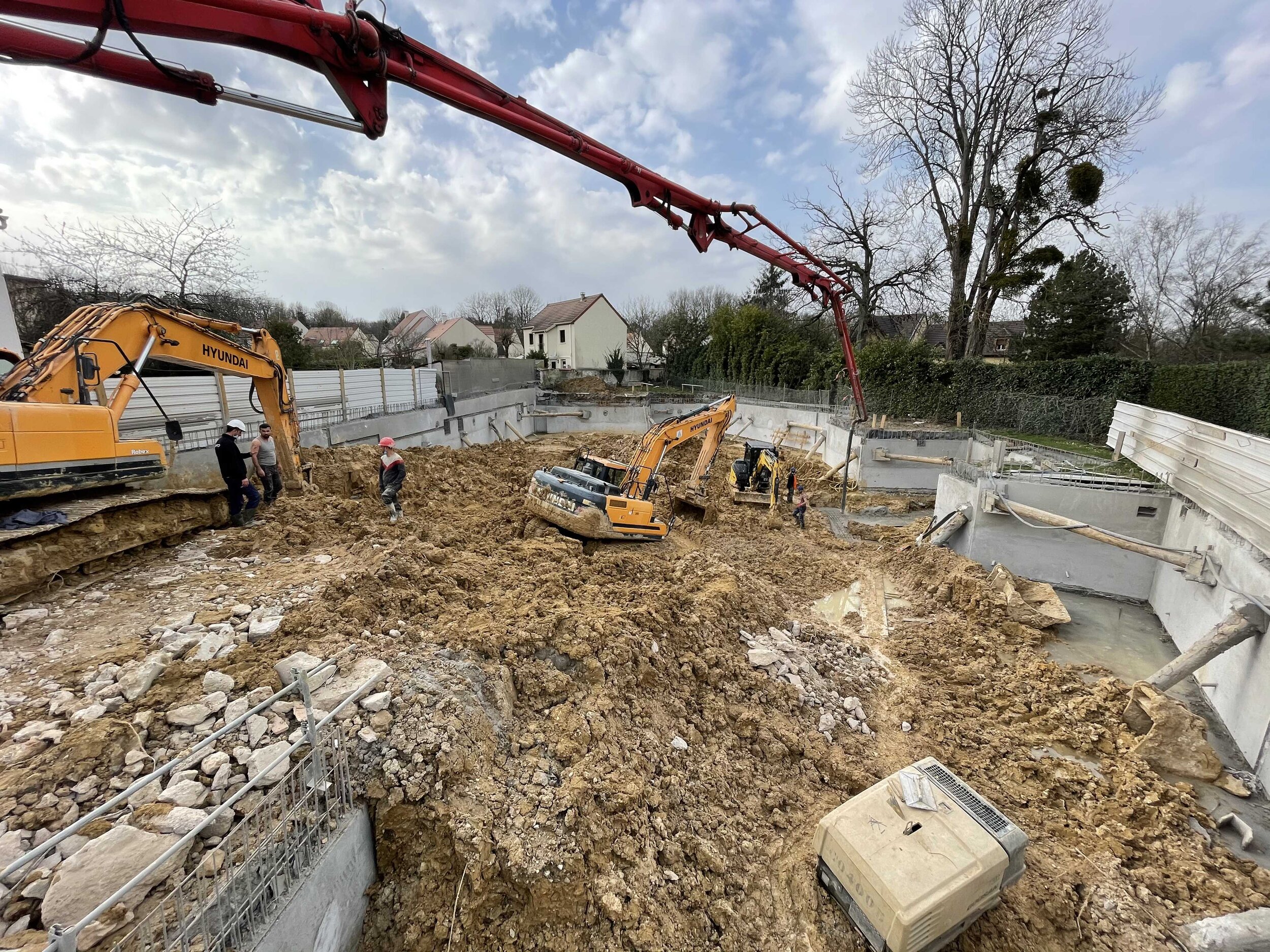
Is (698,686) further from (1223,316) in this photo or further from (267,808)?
(1223,316)

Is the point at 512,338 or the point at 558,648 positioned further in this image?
the point at 512,338

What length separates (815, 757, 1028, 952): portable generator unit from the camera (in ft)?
10.5

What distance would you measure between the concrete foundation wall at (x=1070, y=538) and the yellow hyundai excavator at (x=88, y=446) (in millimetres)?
13292

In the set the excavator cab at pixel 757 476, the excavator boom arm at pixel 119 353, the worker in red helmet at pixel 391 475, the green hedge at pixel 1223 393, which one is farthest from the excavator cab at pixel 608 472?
the green hedge at pixel 1223 393

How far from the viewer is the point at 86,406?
17.1 feet

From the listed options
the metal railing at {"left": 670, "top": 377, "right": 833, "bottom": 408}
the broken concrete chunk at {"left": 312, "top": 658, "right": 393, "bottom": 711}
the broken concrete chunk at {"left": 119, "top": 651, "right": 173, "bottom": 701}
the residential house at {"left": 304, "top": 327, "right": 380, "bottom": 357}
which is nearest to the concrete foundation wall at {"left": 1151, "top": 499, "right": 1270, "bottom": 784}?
the broken concrete chunk at {"left": 312, "top": 658, "right": 393, "bottom": 711}

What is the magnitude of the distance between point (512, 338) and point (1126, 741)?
5107 cm

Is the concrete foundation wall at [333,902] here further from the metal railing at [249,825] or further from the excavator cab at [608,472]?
the excavator cab at [608,472]

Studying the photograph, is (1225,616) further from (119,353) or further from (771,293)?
(771,293)

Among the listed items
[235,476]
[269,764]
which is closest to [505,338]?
[235,476]

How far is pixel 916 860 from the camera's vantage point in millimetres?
3365

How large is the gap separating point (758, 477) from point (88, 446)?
11.6 meters

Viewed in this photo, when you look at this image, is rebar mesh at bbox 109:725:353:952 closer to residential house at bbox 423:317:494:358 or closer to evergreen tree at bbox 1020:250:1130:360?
evergreen tree at bbox 1020:250:1130:360

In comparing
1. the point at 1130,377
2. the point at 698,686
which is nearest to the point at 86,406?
the point at 698,686
